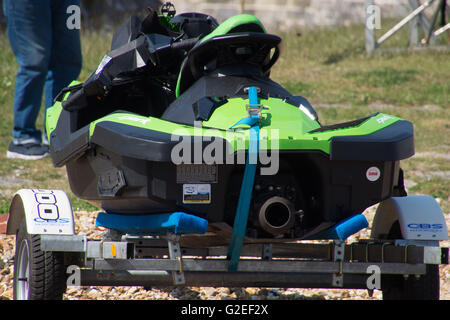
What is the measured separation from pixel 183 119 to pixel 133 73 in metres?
0.64

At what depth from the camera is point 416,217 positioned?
3713mm

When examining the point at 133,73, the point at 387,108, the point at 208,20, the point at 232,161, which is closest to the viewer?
the point at 232,161

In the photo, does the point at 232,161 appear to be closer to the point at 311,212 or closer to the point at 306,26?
the point at 311,212

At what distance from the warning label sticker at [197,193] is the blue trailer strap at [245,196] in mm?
145

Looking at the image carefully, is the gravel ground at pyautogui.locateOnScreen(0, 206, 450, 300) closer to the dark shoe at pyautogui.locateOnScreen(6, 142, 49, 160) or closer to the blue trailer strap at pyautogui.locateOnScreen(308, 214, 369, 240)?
the blue trailer strap at pyautogui.locateOnScreen(308, 214, 369, 240)

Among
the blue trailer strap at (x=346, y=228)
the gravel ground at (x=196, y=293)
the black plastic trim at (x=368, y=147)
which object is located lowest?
the gravel ground at (x=196, y=293)

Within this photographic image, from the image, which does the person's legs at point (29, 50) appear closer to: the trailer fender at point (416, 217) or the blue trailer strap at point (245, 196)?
the trailer fender at point (416, 217)

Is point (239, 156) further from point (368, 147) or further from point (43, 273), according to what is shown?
point (43, 273)

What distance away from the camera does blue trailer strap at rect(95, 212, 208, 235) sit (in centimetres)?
319

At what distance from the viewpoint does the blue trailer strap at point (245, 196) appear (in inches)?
123

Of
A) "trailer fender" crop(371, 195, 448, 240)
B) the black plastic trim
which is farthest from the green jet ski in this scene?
"trailer fender" crop(371, 195, 448, 240)

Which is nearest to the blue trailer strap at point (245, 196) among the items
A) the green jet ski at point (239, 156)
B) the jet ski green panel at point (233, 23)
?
the green jet ski at point (239, 156)

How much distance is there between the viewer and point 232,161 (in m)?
3.12

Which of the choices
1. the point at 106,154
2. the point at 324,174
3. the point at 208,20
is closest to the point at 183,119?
the point at 106,154
